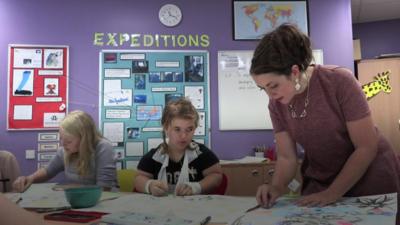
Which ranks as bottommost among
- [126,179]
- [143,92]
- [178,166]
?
[126,179]

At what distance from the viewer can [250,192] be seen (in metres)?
3.20

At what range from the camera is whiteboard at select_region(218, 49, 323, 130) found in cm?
371

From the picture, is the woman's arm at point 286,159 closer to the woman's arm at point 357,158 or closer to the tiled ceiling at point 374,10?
the woman's arm at point 357,158

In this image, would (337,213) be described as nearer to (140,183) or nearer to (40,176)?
(140,183)

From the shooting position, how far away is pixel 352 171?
3.70 ft

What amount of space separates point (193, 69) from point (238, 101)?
57cm

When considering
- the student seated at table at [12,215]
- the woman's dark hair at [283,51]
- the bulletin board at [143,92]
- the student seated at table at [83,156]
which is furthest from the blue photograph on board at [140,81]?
the student seated at table at [12,215]

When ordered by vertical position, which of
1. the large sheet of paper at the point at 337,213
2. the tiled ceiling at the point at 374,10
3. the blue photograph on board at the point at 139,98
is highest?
the tiled ceiling at the point at 374,10

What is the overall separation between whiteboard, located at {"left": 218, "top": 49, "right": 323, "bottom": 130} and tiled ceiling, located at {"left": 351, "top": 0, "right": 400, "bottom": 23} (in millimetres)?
1422

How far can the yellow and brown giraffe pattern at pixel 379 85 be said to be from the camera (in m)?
4.46

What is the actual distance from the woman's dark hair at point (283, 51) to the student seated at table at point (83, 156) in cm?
112

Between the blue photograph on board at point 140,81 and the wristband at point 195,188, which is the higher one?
the blue photograph on board at point 140,81

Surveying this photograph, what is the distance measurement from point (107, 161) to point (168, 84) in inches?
72.3

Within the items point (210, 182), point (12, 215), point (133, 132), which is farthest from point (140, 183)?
point (133, 132)
